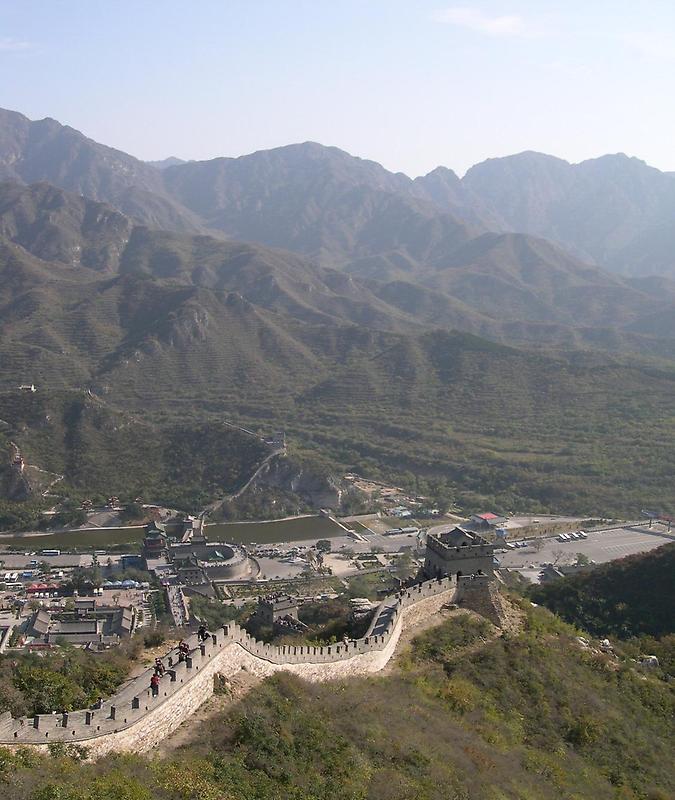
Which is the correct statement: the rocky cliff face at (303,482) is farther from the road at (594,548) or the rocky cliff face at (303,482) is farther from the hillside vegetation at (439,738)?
the hillside vegetation at (439,738)

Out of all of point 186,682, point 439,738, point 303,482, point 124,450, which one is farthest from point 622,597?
point 124,450

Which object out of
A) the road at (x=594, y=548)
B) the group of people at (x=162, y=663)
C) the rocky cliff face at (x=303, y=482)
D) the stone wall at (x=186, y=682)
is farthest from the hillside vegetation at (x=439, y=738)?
the rocky cliff face at (x=303, y=482)

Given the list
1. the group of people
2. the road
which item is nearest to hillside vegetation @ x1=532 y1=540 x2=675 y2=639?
the road

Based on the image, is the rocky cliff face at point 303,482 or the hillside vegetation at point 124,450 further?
the hillside vegetation at point 124,450

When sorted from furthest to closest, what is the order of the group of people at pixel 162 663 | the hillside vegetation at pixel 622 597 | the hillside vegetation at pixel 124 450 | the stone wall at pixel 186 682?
the hillside vegetation at pixel 124 450
the hillside vegetation at pixel 622 597
the group of people at pixel 162 663
the stone wall at pixel 186 682

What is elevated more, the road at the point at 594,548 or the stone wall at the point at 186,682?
the stone wall at the point at 186,682

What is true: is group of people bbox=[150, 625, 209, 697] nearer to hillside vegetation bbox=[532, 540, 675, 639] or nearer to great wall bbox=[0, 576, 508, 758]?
great wall bbox=[0, 576, 508, 758]

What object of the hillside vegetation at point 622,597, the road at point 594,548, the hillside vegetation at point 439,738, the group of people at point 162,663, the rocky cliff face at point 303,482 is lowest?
the rocky cliff face at point 303,482

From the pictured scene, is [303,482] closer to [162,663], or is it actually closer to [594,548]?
[594,548]
